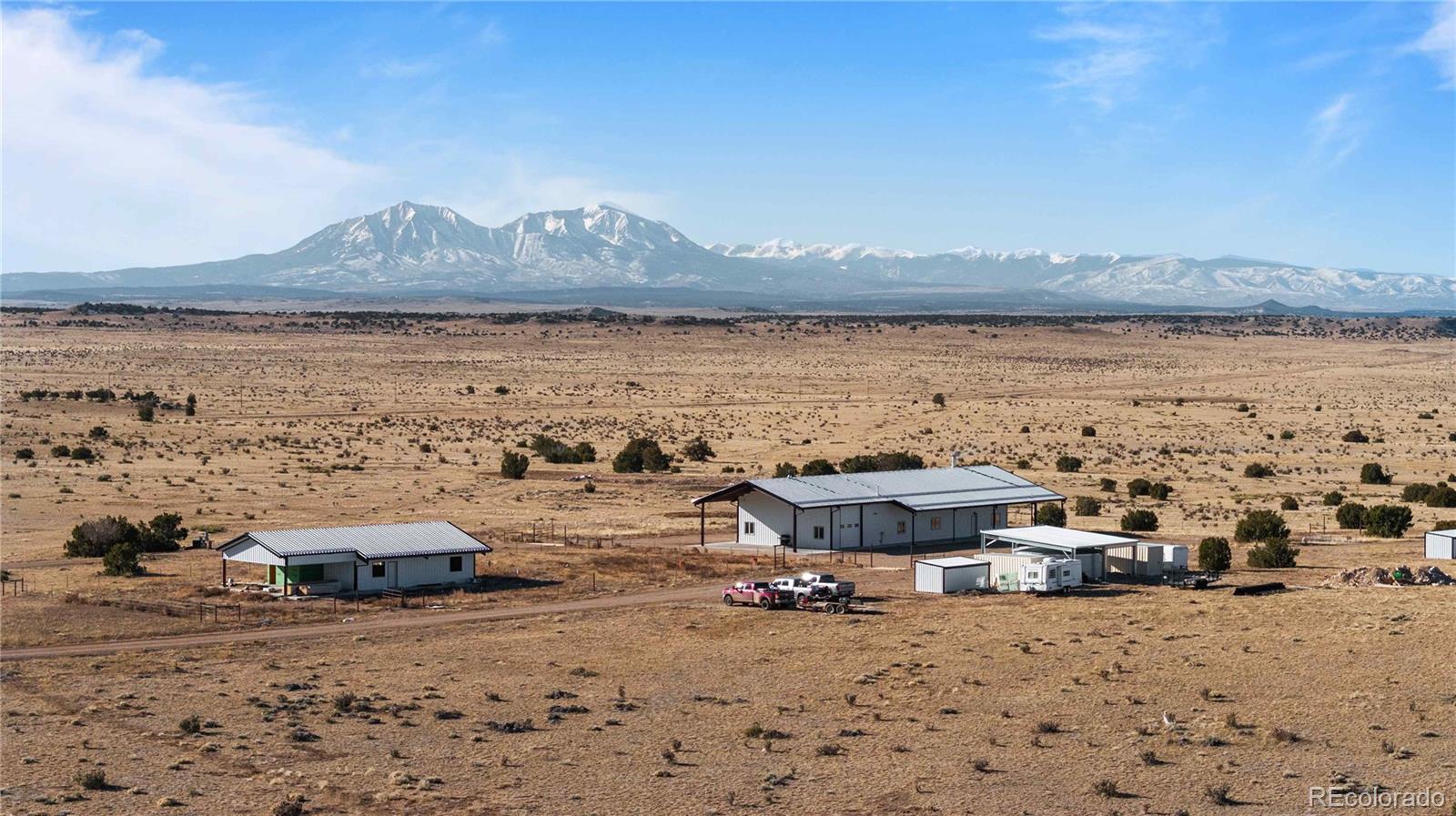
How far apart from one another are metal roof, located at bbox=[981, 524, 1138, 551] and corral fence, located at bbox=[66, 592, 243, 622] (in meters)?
24.9

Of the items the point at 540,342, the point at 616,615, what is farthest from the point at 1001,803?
the point at 540,342

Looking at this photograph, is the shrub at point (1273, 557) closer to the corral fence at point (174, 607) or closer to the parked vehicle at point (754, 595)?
the parked vehicle at point (754, 595)

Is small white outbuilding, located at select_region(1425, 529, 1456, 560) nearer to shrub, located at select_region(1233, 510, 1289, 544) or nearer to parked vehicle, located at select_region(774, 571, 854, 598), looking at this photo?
shrub, located at select_region(1233, 510, 1289, 544)

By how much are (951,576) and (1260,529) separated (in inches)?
605

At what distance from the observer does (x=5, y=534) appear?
58531 millimetres

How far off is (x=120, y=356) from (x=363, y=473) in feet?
318

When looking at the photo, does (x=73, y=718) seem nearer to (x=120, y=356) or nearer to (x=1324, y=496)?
(x=1324, y=496)

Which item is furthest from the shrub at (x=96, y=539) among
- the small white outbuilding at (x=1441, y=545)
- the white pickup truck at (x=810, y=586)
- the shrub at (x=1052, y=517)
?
the small white outbuilding at (x=1441, y=545)

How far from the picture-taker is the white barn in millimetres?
56656

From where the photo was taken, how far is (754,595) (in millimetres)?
44781

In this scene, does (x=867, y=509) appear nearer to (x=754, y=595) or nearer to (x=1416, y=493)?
(x=754, y=595)

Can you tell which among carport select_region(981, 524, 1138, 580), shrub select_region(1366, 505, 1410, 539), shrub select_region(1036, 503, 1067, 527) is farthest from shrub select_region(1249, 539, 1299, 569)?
shrub select_region(1036, 503, 1067, 527)

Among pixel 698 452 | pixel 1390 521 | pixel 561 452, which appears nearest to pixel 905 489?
pixel 1390 521

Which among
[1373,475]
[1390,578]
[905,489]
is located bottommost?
[1373,475]
